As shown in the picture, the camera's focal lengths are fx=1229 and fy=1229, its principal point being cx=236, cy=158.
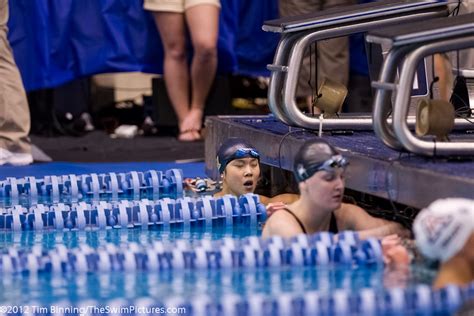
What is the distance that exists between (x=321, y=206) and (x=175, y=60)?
175 inches

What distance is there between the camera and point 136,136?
10367mm

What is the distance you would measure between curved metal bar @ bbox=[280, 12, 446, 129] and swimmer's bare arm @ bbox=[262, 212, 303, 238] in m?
1.35

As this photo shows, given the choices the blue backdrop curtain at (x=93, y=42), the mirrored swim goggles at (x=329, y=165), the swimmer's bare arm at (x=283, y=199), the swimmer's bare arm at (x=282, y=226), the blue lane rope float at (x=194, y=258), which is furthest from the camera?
the blue backdrop curtain at (x=93, y=42)

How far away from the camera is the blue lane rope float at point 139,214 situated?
19.8 feet

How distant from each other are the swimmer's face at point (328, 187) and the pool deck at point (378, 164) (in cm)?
30

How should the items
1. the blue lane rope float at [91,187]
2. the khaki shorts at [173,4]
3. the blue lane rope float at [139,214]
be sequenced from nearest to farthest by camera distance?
the blue lane rope float at [139,214], the blue lane rope float at [91,187], the khaki shorts at [173,4]

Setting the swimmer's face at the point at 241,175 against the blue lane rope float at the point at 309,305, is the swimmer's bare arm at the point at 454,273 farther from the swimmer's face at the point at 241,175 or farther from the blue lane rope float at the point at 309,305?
the swimmer's face at the point at 241,175

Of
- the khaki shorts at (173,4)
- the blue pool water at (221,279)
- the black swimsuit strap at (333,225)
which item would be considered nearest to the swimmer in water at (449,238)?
the blue pool water at (221,279)

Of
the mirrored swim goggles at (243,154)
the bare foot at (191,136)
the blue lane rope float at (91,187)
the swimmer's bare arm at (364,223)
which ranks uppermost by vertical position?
the mirrored swim goggles at (243,154)

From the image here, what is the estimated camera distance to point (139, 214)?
20.1 feet

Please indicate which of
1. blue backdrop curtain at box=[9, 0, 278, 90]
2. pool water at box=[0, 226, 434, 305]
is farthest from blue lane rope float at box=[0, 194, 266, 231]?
blue backdrop curtain at box=[9, 0, 278, 90]

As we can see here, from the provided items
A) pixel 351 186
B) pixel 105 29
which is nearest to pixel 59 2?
pixel 105 29

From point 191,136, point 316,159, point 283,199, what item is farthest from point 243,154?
point 191,136

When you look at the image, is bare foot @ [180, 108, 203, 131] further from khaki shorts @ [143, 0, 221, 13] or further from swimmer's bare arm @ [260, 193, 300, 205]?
swimmer's bare arm @ [260, 193, 300, 205]
